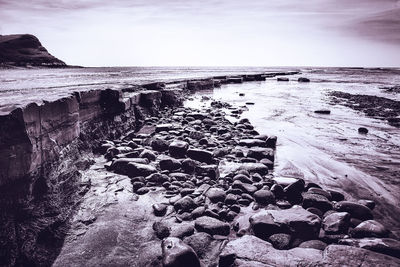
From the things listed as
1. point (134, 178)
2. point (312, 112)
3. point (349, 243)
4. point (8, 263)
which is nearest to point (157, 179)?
point (134, 178)

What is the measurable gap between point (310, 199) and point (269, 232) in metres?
0.75

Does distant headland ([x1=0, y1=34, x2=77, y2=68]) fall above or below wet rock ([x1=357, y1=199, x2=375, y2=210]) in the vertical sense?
above

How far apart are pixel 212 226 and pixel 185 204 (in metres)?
0.44

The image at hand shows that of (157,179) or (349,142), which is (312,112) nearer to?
(349,142)

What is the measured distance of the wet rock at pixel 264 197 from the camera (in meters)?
2.64

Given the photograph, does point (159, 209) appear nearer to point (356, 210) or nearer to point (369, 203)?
point (356, 210)

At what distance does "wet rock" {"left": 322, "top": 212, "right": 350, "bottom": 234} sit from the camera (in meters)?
2.11

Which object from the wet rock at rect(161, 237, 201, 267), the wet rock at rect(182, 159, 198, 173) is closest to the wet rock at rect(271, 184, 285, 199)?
the wet rock at rect(182, 159, 198, 173)

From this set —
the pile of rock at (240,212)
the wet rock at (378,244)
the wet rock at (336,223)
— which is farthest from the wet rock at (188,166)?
the wet rock at (378,244)

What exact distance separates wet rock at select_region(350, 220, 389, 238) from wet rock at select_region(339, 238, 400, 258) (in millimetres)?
85

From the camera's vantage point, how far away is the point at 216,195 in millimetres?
2660

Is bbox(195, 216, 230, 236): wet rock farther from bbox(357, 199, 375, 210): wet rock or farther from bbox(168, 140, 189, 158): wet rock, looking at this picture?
bbox(168, 140, 189, 158): wet rock

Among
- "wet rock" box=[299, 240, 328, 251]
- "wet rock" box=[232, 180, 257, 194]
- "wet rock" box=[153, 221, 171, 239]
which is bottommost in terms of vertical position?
"wet rock" box=[153, 221, 171, 239]

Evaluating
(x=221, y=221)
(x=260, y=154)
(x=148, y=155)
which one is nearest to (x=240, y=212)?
(x=221, y=221)
